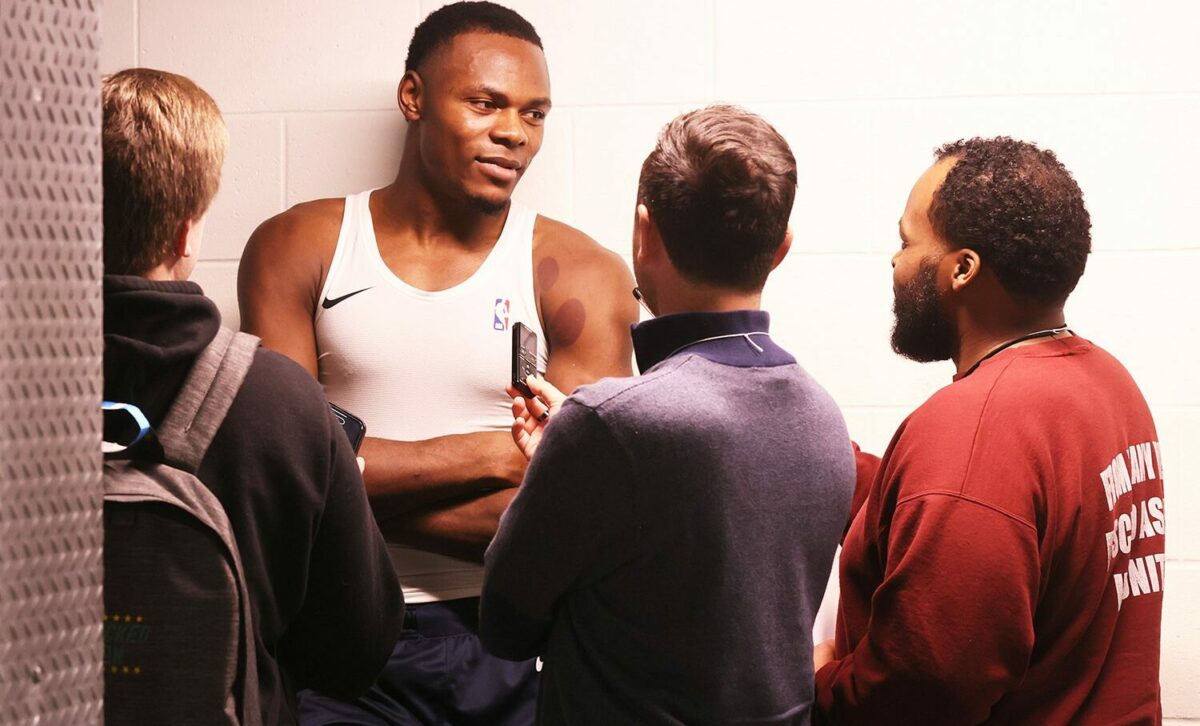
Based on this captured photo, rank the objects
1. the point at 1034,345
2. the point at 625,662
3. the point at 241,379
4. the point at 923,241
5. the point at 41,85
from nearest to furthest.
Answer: the point at 41,85, the point at 241,379, the point at 625,662, the point at 1034,345, the point at 923,241

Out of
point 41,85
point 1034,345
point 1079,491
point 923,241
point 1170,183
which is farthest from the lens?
point 1170,183

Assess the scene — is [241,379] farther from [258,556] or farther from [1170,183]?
[1170,183]

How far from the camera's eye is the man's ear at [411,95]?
228 centimetres

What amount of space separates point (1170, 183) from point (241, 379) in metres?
2.07

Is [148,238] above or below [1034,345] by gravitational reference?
above

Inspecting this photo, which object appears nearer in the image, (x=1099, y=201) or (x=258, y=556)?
(x=258, y=556)

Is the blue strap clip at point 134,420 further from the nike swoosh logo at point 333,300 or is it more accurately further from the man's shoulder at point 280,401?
the nike swoosh logo at point 333,300

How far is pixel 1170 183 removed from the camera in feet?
7.96

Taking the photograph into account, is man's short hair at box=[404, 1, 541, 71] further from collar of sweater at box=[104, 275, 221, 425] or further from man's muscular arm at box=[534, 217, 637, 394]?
collar of sweater at box=[104, 275, 221, 425]

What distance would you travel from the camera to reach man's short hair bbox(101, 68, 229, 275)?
112cm

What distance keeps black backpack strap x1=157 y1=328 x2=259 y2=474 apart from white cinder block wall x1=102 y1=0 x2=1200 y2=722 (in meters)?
1.44

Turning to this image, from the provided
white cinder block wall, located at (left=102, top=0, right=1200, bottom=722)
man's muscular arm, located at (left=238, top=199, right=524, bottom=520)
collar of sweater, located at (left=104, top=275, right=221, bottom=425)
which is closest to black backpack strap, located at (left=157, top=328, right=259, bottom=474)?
collar of sweater, located at (left=104, top=275, right=221, bottom=425)

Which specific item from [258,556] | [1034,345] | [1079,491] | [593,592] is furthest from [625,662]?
[1034,345]

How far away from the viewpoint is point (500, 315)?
2.11 m
